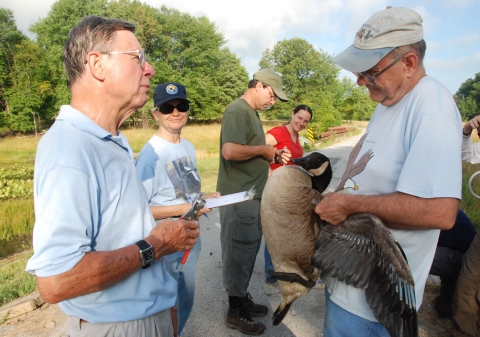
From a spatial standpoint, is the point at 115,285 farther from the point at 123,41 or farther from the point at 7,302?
the point at 7,302

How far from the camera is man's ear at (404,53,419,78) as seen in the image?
1672 millimetres

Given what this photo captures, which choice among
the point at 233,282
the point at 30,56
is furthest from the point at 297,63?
the point at 233,282

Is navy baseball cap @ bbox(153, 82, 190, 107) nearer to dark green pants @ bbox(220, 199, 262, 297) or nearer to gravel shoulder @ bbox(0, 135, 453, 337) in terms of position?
dark green pants @ bbox(220, 199, 262, 297)

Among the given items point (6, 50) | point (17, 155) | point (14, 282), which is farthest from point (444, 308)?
point (6, 50)

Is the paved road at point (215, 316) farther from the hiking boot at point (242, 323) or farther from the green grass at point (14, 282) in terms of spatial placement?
the green grass at point (14, 282)

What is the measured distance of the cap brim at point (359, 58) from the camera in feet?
5.54

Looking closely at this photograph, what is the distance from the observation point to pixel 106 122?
1.56 m

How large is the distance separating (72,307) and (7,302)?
2863 mm

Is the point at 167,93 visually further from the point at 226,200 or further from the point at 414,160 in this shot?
the point at 414,160

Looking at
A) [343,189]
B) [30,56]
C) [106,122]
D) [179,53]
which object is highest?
[179,53]

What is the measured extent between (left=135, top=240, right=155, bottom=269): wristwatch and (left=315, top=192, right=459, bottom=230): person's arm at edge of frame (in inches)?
40.4

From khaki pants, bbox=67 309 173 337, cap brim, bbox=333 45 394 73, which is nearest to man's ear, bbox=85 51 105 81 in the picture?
khaki pants, bbox=67 309 173 337

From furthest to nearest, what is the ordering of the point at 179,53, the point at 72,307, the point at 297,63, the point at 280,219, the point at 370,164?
the point at 297,63, the point at 179,53, the point at 280,219, the point at 370,164, the point at 72,307

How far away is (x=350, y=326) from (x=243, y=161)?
2075 millimetres
